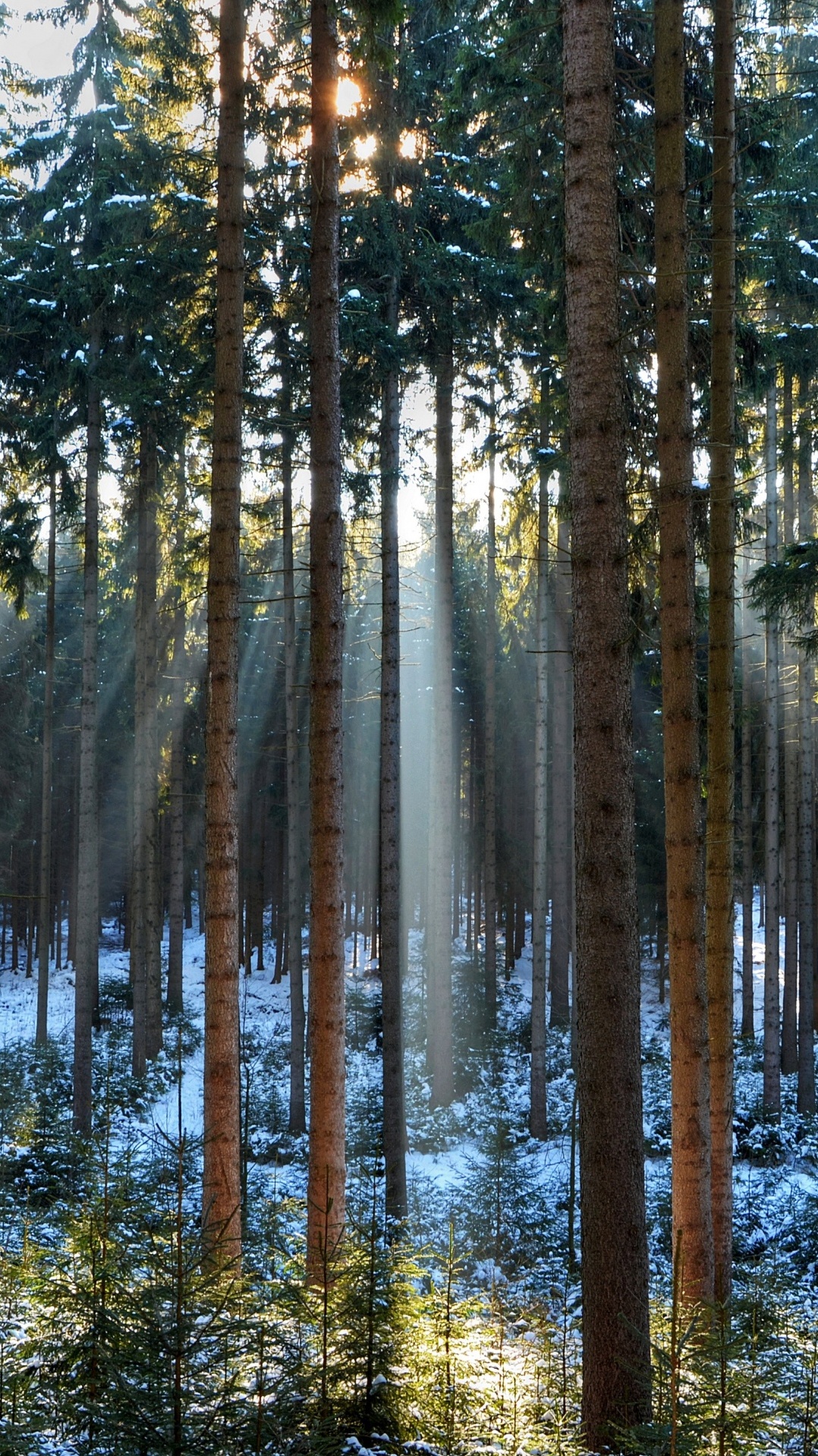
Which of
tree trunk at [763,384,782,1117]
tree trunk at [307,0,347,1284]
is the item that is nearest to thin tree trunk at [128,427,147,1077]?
tree trunk at [307,0,347,1284]

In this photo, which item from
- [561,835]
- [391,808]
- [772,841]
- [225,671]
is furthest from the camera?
[561,835]

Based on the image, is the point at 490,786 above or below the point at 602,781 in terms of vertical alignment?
above

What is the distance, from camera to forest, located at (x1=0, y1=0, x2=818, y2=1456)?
15.3 feet

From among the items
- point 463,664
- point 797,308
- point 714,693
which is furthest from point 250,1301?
point 463,664

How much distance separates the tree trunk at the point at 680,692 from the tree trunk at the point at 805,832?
26.9 feet

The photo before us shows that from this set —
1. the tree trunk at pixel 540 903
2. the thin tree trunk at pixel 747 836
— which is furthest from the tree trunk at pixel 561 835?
the tree trunk at pixel 540 903

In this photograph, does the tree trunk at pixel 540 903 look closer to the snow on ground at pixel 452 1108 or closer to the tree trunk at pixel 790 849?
the snow on ground at pixel 452 1108

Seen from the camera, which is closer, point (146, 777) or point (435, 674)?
point (435, 674)

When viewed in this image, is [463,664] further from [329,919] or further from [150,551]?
[329,919]

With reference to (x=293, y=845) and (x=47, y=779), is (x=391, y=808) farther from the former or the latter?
(x=47, y=779)

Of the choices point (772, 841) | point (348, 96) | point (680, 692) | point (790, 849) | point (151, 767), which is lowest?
point (790, 849)

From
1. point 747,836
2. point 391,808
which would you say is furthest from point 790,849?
point 391,808

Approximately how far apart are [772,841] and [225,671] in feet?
35.1

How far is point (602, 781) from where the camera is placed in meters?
5.43
